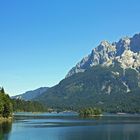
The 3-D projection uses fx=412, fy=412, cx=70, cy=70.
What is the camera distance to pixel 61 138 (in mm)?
113562

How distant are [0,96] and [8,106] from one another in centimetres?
646

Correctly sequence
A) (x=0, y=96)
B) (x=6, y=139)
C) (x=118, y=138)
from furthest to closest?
(x=0, y=96)
(x=118, y=138)
(x=6, y=139)

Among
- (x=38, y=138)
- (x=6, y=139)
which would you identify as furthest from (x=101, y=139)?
(x=6, y=139)

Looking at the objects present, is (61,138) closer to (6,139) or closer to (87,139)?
(87,139)

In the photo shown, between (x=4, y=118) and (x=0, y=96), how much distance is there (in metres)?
11.0

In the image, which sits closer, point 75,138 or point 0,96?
point 75,138

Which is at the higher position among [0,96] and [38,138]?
[0,96]

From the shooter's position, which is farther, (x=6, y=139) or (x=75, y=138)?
(x=75, y=138)

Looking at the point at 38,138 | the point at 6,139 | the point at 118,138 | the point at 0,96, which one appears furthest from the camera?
the point at 0,96

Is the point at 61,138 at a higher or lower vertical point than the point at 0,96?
lower

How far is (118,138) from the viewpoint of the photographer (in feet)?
388

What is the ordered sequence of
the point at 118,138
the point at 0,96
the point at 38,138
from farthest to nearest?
the point at 0,96 → the point at 118,138 → the point at 38,138

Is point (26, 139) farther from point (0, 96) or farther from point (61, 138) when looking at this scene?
point (0, 96)

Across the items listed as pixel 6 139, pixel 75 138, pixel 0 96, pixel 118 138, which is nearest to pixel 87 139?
pixel 75 138
